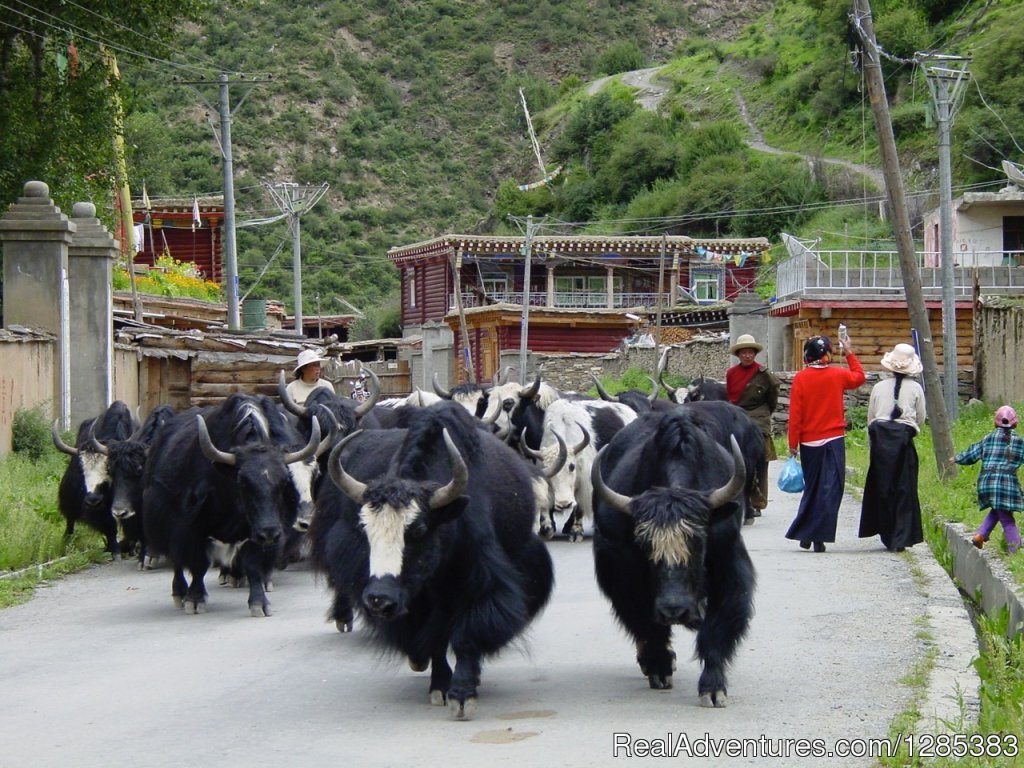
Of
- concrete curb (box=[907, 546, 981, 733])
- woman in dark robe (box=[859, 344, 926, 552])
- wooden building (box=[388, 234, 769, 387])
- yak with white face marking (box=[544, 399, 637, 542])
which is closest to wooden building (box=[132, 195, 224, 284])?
wooden building (box=[388, 234, 769, 387])

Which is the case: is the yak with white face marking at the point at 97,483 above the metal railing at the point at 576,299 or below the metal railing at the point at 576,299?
below

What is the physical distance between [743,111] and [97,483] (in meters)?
73.2

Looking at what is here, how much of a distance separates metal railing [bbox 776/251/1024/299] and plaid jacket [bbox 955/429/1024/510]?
24673mm

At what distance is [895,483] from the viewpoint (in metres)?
11.8

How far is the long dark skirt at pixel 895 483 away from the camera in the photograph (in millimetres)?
11820

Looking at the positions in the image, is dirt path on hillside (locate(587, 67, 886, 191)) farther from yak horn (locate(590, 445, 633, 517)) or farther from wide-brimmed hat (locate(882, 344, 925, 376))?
yak horn (locate(590, 445, 633, 517))

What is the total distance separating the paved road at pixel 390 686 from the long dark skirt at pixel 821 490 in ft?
4.13

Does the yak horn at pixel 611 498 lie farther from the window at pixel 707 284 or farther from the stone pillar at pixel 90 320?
the window at pixel 707 284

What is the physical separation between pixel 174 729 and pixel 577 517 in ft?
26.4

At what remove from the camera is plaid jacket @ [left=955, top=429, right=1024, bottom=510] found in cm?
988

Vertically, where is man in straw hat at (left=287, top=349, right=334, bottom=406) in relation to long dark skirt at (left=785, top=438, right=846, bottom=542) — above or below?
above

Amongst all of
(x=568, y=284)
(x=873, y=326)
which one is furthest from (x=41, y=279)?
(x=568, y=284)

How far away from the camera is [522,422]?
49.1 feet

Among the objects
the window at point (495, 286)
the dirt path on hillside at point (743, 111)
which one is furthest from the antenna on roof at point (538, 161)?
the window at point (495, 286)
